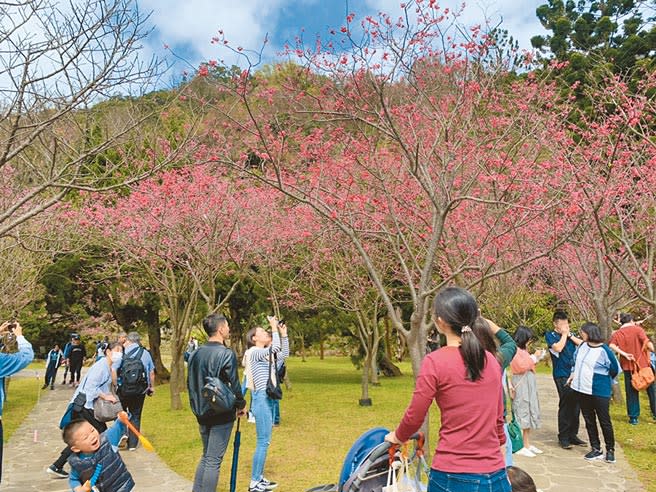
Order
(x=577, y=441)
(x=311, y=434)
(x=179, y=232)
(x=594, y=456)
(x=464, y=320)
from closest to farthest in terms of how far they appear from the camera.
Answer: (x=464, y=320) → (x=594, y=456) → (x=577, y=441) → (x=311, y=434) → (x=179, y=232)

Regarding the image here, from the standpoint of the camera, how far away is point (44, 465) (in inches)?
300

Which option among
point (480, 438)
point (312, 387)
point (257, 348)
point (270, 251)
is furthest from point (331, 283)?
point (480, 438)

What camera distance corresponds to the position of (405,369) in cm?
2375

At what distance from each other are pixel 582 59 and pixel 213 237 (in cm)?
1545

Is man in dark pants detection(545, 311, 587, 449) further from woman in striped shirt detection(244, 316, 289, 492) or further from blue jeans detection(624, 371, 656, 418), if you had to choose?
woman in striped shirt detection(244, 316, 289, 492)

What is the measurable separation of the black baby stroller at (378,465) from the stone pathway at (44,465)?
3518 millimetres

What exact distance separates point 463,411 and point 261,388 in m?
3.55

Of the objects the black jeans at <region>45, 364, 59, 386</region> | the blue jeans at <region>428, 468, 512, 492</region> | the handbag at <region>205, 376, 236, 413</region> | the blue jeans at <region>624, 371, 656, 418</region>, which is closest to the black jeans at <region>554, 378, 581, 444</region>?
the blue jeans at <region>624, 371, 656, 418</region>

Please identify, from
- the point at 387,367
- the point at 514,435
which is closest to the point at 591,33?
the point at 387,367

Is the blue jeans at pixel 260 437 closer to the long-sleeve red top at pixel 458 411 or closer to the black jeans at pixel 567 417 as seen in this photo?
the long-sleeve red top at pixel 458 411

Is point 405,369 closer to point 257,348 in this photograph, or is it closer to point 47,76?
point 257,348

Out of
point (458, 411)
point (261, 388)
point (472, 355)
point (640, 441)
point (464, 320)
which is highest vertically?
point (464, 320)

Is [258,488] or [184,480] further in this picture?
[184,480]

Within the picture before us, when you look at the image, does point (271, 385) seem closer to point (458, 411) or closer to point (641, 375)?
point (458, 411)
